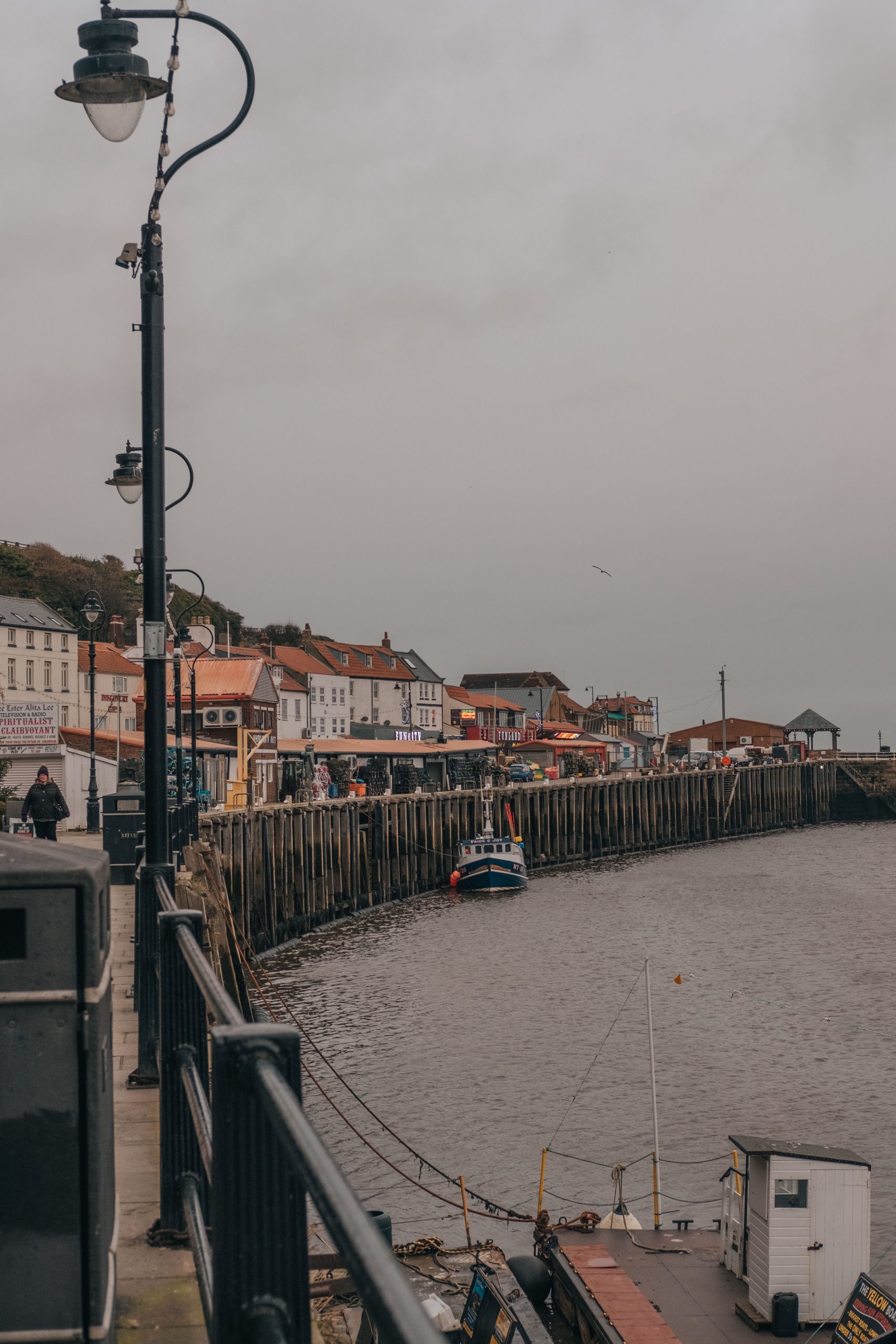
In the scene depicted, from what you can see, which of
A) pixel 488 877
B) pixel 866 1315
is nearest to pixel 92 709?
pixel 866 1315

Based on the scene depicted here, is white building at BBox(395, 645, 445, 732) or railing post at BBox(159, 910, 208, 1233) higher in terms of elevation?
white building at BBox(395, 645, 445, 732)

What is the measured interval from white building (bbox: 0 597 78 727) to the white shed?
65.0 metres

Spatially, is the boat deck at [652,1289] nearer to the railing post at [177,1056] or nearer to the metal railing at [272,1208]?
the railing post at [177,1056]

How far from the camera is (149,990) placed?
848cm

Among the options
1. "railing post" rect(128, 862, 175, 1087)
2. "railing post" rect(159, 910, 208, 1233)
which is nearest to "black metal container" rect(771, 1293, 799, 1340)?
"railing post" rect(128, 862, 175, 1087)

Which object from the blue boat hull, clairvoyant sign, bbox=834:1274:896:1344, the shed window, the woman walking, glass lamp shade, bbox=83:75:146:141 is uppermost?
glass lamp shade, bbox=83:75:146:141

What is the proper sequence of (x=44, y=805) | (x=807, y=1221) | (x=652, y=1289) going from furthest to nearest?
(x=44, y=805) < (x=807, y=1221) < (x=652, y=1289)

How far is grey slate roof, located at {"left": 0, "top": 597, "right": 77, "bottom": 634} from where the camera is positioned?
8069cm

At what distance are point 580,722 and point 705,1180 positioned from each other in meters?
155

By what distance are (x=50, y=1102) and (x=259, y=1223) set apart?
1.00 meters

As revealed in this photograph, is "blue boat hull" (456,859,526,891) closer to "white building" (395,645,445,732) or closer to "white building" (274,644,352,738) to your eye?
"white building" (274,644,352,738)

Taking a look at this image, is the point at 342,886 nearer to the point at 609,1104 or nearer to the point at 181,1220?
the point at 609,1104

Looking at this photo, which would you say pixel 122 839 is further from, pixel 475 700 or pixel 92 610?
pixel 475 700

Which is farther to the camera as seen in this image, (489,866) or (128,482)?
(489,866)
